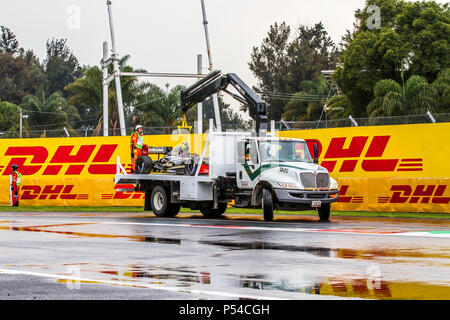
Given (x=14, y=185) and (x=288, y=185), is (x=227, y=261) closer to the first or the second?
(x=288, y=185)

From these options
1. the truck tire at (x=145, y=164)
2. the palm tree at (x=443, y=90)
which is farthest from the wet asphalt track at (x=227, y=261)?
the palm tree at (x=443, y=90)

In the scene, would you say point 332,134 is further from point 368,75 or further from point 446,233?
point 368,75

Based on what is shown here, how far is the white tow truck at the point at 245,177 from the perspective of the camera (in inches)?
816

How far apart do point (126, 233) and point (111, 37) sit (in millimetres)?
27400

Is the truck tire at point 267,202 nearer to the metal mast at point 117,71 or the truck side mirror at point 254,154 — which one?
the truck side mirror at point 254,154

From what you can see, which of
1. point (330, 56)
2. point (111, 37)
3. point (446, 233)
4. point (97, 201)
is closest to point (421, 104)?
point (111, 37)

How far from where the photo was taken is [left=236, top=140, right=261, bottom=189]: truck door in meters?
21.5

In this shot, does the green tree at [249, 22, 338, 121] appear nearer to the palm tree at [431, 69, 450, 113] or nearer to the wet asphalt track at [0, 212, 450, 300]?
the palm tree at [431, 69, 450, 113]

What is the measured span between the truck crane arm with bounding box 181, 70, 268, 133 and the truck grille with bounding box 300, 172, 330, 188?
2.56 m

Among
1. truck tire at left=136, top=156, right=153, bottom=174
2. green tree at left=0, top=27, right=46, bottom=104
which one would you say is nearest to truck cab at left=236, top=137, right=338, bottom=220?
truck tire at left=136, top=156, right=153, bottom=174

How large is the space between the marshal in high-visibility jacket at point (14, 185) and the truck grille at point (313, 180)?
15.8 metres

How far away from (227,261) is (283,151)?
33.6ft

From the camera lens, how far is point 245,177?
71.7ft

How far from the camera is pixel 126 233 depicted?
17438mm
